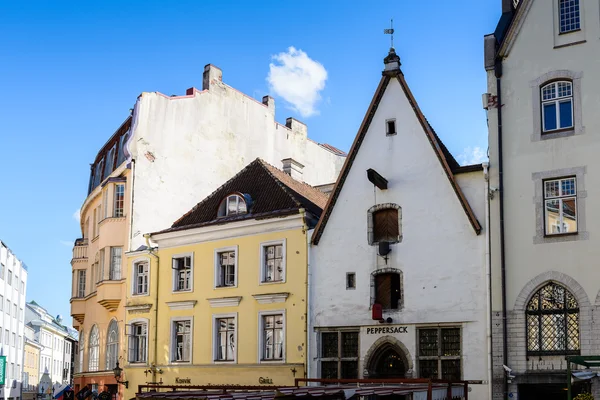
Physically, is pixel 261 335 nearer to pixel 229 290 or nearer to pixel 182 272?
pixel 229 290

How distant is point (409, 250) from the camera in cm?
3033

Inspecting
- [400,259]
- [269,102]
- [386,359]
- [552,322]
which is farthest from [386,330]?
[269,102]

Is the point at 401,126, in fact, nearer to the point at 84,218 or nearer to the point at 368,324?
the point at 368,324

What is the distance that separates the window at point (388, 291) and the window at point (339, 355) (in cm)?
157

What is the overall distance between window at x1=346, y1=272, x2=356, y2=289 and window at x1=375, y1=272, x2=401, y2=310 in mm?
915

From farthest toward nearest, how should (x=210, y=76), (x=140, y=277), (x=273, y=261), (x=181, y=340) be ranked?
(x=210, y=76) < (x=140, y=277) < (x=181, y=340) < (x=273, y=261)

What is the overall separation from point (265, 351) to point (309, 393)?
40.9ft

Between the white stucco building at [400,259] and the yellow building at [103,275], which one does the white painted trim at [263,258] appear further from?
the yellow building at [103,275]

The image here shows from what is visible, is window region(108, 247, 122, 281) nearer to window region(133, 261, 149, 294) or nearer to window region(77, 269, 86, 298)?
window region(133, 261, 149, 294)


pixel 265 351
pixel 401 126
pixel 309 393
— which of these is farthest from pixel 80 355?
pixel 309 393

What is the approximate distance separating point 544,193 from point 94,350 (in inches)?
990

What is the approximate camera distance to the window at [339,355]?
31094mm

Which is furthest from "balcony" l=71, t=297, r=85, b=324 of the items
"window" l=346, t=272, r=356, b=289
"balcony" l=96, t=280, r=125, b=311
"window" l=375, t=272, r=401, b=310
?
"window" l=375, t=272, r=401, b=310

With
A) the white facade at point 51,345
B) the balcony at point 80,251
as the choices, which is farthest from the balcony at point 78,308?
the white facade at point 51,345
